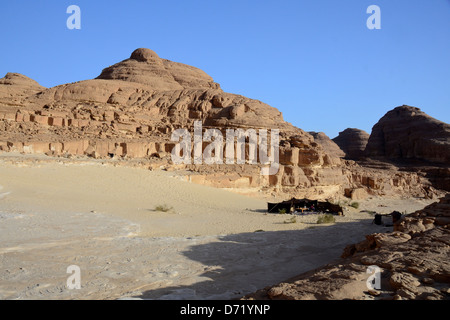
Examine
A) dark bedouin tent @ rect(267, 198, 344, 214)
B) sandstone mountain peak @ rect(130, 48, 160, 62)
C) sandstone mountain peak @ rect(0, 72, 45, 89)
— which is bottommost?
dark bedouin tent @ rect(267, 198, 344, 214)

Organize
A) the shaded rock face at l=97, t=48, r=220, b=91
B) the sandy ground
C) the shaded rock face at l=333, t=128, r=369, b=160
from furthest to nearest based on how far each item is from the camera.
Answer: the shaded rock face at l=333, t=128, r=369, b=160, the shaded rock face at l=97, t=48, r=220, b=91, the sandy ground

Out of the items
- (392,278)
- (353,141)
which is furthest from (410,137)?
(392,278)

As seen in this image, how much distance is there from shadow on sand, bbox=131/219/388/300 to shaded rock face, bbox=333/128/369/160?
2099 inches

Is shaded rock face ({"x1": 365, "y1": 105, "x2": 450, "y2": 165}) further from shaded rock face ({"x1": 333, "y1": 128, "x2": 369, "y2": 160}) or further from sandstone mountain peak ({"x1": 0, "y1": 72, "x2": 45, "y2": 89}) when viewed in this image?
sandstone mountain peak ({"x1": 0, "y1": 72, "x2": 45, "y2": 89})

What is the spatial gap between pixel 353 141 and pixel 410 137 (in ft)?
51.3

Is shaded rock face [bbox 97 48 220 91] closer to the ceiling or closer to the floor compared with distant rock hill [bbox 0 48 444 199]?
closer to the ceiling

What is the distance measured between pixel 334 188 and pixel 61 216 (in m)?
21.9

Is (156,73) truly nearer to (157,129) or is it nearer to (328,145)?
(157,129)

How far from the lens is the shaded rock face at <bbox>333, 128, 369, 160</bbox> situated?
2378 inches

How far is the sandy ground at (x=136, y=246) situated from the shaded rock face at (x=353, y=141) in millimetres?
50524

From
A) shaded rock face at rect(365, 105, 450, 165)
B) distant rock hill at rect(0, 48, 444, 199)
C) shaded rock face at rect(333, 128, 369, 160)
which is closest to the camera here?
distant rock hill at rect(0, 48, 444, 199)

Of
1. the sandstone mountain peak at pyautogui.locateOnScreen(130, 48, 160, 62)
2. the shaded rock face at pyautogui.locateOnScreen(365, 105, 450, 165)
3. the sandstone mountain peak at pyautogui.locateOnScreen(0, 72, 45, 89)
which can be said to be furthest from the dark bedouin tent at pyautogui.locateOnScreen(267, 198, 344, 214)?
the shaded rock face at pyautogui.locateOnScreen(365, 105, 450, 165)
